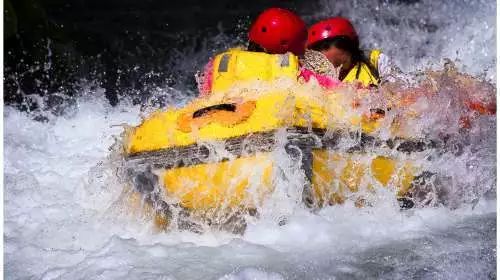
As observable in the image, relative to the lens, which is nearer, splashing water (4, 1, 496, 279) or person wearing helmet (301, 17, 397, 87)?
splashing water (4, 1, 496, 279)

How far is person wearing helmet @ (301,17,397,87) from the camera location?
402cm

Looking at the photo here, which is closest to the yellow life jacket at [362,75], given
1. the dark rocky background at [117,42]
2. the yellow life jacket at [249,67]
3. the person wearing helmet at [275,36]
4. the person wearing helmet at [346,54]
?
the person wearing helmet at [346,54]

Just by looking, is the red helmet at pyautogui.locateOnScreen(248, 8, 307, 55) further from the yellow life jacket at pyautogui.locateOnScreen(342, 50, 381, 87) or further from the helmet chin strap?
the yellow life jacket at pyautogui.locateOnScreen(342, 50, 381, 87)

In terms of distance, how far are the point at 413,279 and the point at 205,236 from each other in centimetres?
104

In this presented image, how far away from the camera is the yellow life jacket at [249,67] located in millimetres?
3506

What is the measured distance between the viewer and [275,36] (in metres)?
3.80

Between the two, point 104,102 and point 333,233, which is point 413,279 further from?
point 104,102

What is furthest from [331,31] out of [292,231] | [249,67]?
[292,231]

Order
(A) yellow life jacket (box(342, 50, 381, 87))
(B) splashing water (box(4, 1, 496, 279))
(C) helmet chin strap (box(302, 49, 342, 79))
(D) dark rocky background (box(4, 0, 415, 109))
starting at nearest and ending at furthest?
1. (B) splashing water (box(4, 1, 496, 279))
2. (C) helmet chin strap (box(302, 49, 342, 79))
3. (A) yellow life jacket (box(342, 50, 381, 87))
4. (D) dark rocky background (box(4, 0, 415, 109))

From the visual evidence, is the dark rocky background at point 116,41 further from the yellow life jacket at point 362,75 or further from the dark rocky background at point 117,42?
the yellow life jacket at point 362,75

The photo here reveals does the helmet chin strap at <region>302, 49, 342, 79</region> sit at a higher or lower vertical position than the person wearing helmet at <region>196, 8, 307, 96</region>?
lower

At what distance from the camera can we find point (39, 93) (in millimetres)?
6641

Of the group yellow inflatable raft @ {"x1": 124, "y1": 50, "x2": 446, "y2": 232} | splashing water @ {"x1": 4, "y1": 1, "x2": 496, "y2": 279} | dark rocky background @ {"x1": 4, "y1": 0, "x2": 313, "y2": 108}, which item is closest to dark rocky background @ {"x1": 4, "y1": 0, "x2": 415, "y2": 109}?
dark rocky background @ {"x1": 4, "y1": 0, "x2": 313, "y2": 108}

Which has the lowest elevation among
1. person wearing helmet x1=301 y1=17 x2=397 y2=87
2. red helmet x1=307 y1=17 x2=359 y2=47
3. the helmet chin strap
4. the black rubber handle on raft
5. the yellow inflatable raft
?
the yellow inflatable raft
